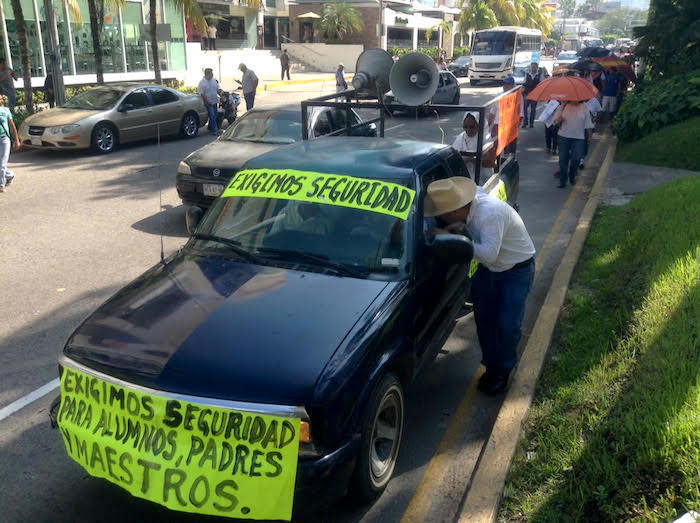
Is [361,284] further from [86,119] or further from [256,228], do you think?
[86,119]

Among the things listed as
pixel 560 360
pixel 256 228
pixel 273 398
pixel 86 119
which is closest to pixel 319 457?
pixel 273 398

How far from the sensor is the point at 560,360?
500 centimetres

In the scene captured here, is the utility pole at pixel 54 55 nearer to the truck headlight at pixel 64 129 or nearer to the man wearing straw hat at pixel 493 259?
the truck headlight at pixel 64 129

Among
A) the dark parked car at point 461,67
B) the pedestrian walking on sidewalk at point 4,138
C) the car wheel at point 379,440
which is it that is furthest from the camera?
the dark parked car at point 461,67

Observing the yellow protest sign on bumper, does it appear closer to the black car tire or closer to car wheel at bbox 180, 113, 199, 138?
the black car tire

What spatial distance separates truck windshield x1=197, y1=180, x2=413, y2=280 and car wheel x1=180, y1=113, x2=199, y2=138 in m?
13.2

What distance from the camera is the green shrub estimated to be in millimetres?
14430

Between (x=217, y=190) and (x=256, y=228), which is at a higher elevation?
(x=256, y=228)

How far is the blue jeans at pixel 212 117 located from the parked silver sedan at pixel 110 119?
58 centimetres

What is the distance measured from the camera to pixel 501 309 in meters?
4.57

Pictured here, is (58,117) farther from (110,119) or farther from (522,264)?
(522,264)

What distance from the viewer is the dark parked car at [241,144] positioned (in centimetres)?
915

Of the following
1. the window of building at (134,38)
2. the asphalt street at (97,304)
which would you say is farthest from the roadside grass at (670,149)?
the window of building at (134,38)

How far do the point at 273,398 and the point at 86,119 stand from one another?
12767 millimetres
